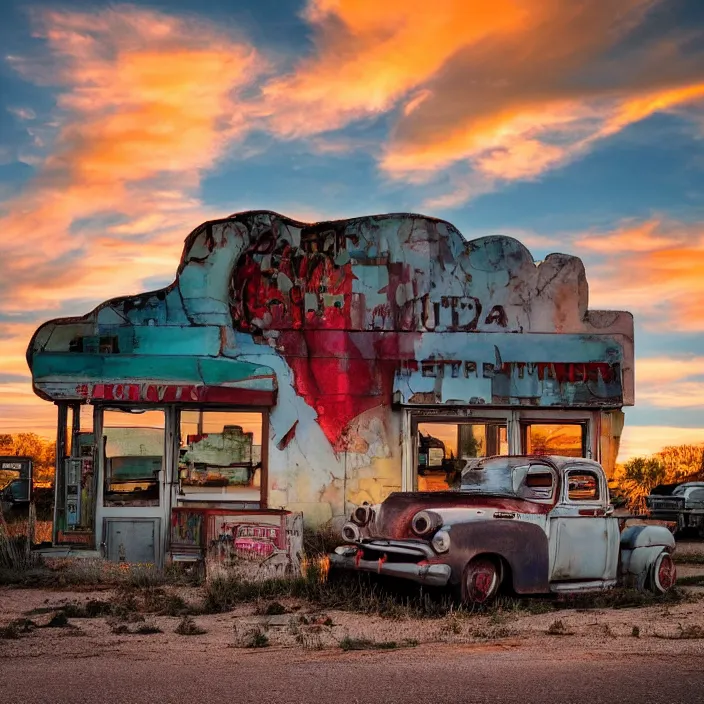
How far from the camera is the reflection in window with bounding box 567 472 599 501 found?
11.5m

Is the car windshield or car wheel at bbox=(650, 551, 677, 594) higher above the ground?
the car windshield

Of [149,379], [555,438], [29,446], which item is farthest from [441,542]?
[29,446]

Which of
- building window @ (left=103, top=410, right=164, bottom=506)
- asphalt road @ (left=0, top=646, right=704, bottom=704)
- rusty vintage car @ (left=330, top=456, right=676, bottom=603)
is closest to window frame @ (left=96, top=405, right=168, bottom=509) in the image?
building window @ (left=103, top=410, right=164, bottom=506)

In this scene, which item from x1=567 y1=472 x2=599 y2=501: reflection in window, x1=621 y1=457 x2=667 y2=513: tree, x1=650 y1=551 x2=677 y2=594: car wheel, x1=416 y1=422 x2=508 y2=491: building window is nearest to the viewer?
x1=567 y1=472 x2=599 y2=501: reflection in window

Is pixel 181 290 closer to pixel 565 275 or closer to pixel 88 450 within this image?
pixel 88 450

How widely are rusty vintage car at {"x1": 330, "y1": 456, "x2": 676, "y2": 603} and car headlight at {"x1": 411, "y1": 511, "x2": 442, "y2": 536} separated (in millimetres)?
10

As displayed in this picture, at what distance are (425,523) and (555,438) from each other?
6.93m

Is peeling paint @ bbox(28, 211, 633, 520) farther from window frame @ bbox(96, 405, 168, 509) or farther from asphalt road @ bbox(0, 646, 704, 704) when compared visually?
asphalt road @ bbox(0, 646, 704, 704)

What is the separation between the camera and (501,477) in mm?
11750

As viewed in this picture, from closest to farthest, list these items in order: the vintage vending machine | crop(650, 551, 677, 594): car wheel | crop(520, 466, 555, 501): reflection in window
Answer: crop(520, 466, 555, 501): reflection in window
crop(650, 551, 677, 594): car wheel
the vintage vending machine

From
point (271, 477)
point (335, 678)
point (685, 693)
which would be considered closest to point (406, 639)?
point (335, 678)

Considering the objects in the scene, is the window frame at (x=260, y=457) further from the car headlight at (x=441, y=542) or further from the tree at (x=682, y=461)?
the tree at (x=682, y=461)

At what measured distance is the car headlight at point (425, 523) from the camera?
1023 centimetres

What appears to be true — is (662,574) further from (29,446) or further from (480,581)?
(29,446)
